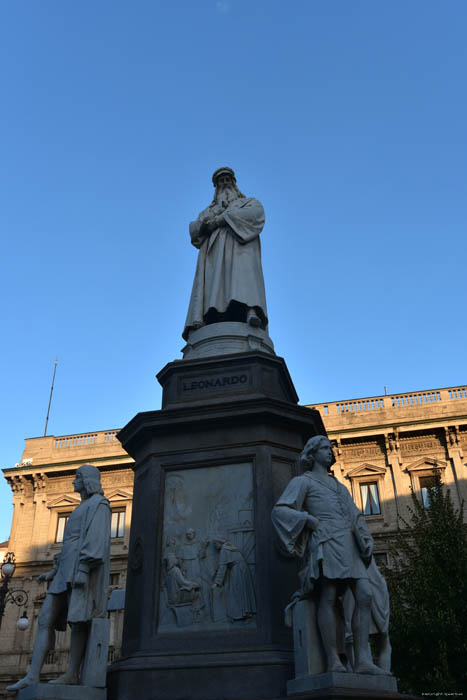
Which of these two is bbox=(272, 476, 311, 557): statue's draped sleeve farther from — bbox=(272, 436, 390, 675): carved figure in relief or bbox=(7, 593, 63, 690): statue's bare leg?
bbox=(7, 593, 63, 690): statue's bare leg

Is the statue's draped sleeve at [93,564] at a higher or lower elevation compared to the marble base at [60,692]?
higher

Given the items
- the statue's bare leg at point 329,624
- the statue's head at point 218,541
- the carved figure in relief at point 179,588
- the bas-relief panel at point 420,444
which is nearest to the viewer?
the statue's bare leg at point 329,624

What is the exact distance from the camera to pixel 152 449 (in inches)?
323

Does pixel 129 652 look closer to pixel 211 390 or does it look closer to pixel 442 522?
pixel 211 390

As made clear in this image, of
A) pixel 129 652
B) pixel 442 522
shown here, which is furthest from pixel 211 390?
pixel 442 522

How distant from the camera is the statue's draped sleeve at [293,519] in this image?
6.32 meters

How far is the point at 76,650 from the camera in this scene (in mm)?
6832

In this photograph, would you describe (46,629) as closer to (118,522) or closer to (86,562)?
(86,562)

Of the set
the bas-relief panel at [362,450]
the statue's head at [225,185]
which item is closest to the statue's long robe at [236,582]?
the statue's head at [225,185]

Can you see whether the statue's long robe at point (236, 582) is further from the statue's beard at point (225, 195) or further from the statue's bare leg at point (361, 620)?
the statue's beard at point (225, 195)

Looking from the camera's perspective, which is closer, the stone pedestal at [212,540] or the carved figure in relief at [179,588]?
the stone pedestal at [212,540]

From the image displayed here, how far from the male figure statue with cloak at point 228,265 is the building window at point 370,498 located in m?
21.0

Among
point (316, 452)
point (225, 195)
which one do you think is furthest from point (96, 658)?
point (225, 195)

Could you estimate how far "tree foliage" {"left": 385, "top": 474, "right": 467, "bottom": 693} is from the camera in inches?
533
